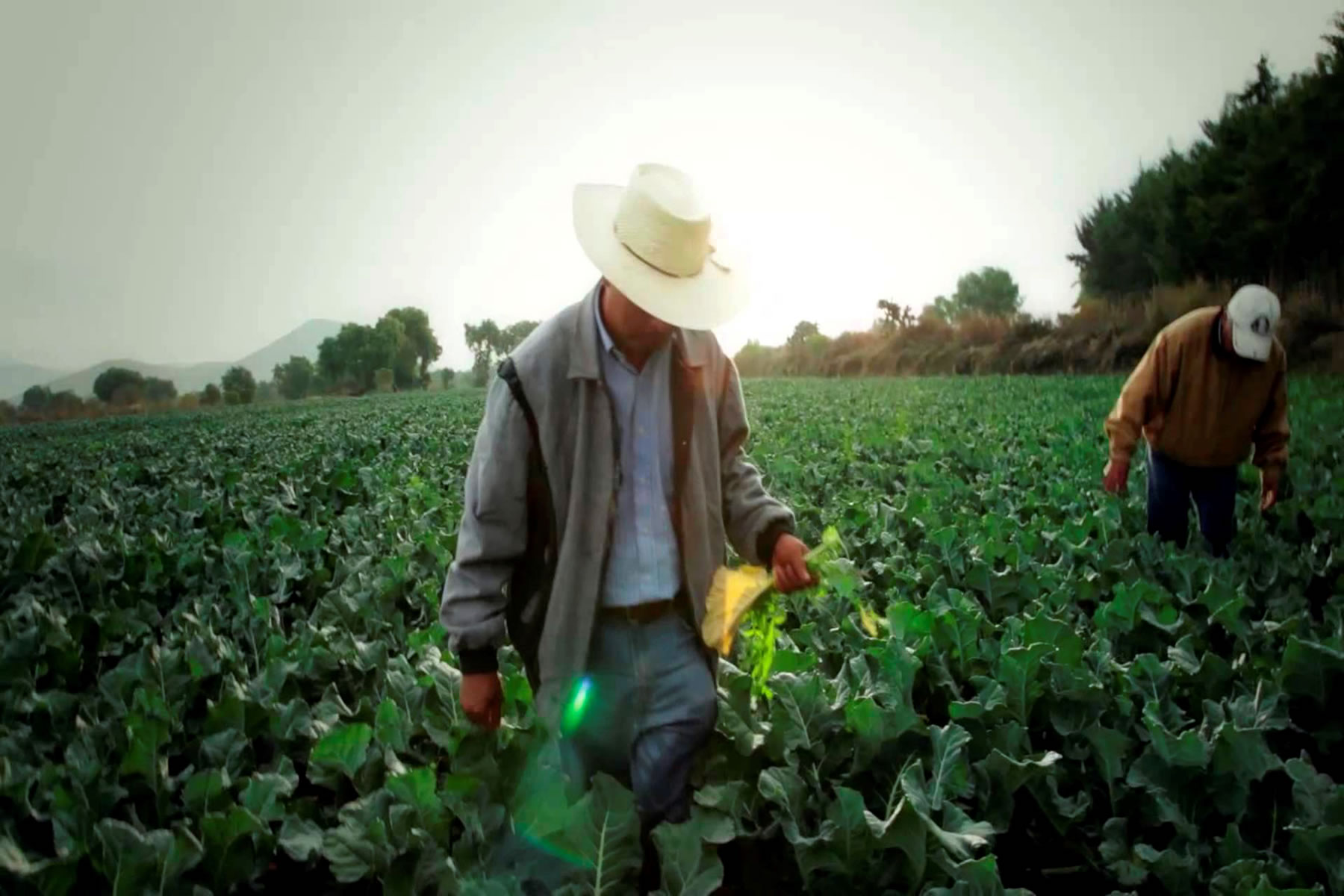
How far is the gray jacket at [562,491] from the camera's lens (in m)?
2.05

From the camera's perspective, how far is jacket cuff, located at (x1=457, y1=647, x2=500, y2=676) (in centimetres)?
209

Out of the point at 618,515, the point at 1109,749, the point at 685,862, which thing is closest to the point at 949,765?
the point at 1109,749

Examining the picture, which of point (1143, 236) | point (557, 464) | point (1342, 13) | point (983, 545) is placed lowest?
point (983, 545)

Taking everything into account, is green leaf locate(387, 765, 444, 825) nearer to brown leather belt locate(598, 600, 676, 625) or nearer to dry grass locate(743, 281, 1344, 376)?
brown leather belt locate(598, 600, 676, 625)

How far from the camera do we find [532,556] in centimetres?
220

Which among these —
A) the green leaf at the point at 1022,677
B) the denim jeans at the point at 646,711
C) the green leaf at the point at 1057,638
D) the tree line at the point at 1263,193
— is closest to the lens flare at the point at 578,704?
the denim jeans at the point at 646,711

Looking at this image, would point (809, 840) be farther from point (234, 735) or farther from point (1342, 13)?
point (1342, 13)

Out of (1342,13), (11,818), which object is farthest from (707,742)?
(1342,13)

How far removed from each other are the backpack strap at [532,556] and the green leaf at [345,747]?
450 millimetres

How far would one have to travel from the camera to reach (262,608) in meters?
3.80

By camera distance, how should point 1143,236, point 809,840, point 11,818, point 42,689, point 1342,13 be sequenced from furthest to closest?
point 1143,236 → point 1342,13 → point 42,689 → point 11,818 → point 809,840

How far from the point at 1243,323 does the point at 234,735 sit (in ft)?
15.1

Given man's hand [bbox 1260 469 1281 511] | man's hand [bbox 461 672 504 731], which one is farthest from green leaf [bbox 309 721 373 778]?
man's hand [bbox 1260 469 1281 511]

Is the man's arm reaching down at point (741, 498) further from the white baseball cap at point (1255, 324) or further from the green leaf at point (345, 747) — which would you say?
the white baseball cap at point (1255, 324)
